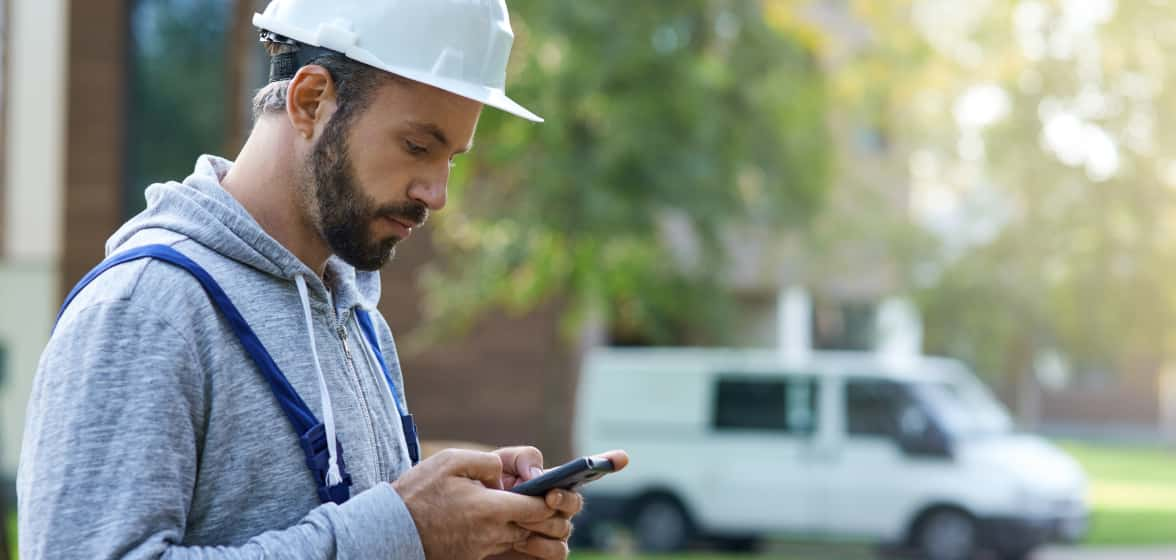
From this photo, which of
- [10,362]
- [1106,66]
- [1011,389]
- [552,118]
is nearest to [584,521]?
[552,118]

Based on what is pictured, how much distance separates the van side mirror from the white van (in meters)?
0.01

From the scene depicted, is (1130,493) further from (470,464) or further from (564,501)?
(470,464)

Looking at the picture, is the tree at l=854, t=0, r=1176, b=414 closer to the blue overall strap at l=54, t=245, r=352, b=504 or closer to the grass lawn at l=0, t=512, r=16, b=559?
the grass lawn at l=0, t=512, r=16, b=559

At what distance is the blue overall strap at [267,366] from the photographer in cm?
165

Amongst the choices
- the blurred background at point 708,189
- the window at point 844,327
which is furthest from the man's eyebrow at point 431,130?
the window at point 844,327

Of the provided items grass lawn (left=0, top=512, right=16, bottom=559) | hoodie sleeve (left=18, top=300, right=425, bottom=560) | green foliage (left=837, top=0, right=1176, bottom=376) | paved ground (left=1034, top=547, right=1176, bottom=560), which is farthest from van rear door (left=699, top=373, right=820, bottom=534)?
hoodie sleeve (left=18, top=300, right=425, bottom=560)

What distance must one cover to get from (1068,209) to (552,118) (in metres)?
11.3

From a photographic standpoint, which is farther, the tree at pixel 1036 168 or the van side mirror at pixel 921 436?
the tree at pixel 1036 168

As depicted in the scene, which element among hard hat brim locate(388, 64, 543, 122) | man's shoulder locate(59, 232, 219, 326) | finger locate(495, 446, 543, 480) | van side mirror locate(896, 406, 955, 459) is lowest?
van side mirror locate(896, 406, 955, 459)

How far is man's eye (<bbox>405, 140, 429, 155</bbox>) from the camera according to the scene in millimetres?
1806

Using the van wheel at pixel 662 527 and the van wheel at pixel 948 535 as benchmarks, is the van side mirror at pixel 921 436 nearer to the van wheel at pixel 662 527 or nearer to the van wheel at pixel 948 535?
the van wheel at pixel 948 535

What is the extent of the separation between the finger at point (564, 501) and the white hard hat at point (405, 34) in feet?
1.55

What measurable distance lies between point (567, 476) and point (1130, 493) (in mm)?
22419

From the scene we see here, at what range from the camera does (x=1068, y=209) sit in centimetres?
2052
